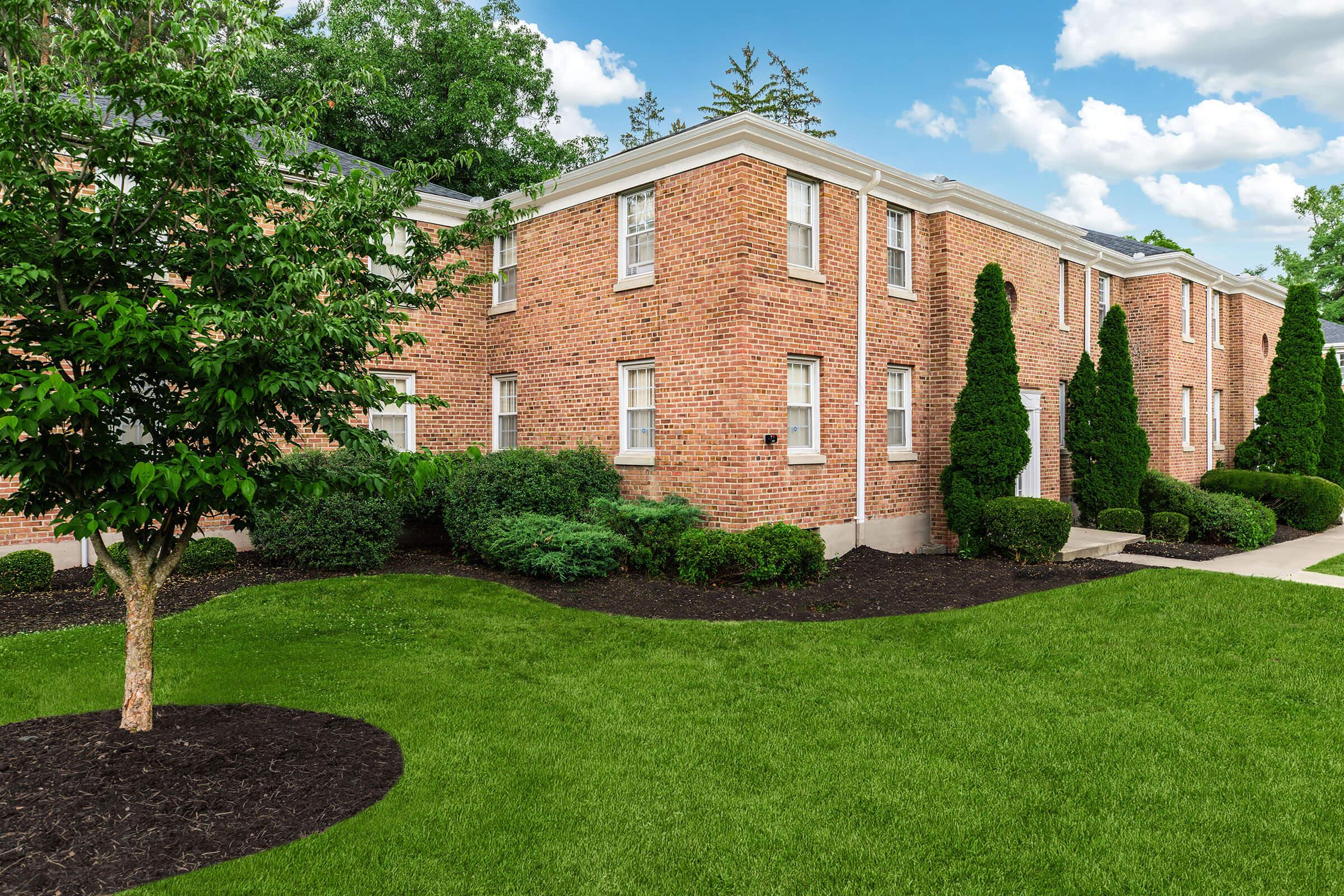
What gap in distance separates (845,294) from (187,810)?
37.3 feet

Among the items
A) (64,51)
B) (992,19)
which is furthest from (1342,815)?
(992,19)

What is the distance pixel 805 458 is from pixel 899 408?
115 inches

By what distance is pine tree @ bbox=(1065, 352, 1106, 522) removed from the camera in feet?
53.2

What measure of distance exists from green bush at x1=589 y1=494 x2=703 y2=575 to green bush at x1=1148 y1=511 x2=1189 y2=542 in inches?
384

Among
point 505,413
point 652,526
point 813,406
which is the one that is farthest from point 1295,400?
point 505,413

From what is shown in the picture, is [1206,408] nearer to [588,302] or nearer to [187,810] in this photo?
[588,302]

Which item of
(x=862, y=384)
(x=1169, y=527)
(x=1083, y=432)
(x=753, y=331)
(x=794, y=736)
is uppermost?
(x=753, y=331)

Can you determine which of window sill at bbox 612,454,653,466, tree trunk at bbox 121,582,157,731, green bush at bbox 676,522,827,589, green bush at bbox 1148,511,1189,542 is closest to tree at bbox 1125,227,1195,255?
green bush at bbox 1148,511,1189,542

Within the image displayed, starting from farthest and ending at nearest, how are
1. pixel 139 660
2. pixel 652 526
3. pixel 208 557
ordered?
pixel 652 526, pixel 208 557, pixel 139 660

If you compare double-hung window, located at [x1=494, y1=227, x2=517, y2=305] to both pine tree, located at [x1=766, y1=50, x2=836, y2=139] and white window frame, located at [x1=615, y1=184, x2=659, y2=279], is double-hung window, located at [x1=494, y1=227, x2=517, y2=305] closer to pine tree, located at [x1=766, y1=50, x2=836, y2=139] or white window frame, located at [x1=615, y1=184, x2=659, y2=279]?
white window frame, located at [x1=615, y1=184, x2=659, y2=279]

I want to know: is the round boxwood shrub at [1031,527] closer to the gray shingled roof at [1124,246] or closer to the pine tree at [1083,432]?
the pine tree at [1083,432]

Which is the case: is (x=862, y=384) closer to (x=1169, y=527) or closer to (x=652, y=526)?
(x=652, y=526)

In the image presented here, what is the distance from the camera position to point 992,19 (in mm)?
14969

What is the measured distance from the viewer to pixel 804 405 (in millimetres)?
12773
